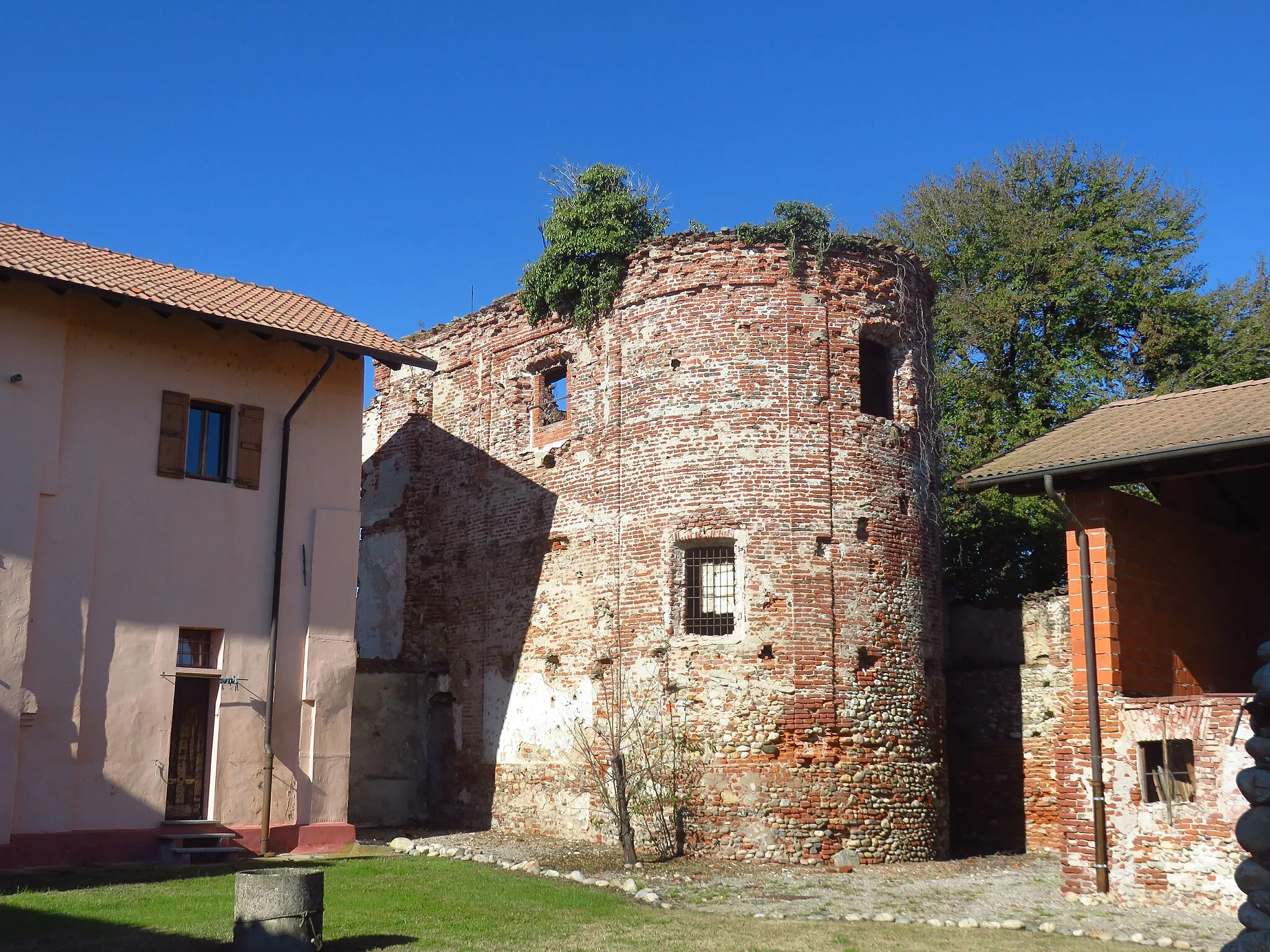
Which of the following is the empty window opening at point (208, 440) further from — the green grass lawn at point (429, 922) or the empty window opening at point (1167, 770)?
the empty window opening at point (1167, 770)

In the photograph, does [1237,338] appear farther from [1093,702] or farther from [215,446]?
[215,446]

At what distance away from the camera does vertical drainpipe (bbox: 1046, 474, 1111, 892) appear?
12891 mm

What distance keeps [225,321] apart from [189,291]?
3.61 ft

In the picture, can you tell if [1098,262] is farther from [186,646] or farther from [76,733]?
[76,733]

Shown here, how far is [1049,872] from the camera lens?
15.2 m

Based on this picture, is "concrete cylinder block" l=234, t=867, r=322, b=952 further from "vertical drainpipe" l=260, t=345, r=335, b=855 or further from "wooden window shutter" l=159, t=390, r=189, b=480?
"wooden window shutter" l=159, t=390, r=189, b=480

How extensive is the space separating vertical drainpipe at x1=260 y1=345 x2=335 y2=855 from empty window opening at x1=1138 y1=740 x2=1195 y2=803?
10397 millimetres

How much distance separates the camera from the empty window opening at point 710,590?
1708 cm

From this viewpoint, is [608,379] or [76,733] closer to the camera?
[76,733]

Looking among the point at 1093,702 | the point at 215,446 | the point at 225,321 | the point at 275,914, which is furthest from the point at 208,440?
the point at 1093,702

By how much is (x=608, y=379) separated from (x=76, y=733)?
28.4 ft

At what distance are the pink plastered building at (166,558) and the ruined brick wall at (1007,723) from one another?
917 cm

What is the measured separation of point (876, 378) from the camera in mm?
19219

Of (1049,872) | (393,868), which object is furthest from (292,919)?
(1049,872)
